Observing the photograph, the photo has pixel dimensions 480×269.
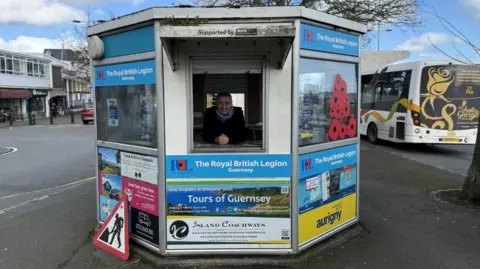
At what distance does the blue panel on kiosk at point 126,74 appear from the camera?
4035 millimetres

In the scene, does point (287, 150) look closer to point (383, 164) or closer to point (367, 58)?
point (383, 164)

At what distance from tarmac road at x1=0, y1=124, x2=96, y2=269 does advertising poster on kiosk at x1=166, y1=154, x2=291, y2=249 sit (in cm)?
142

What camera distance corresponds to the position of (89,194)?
740 cm

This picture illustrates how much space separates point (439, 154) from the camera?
527 inches

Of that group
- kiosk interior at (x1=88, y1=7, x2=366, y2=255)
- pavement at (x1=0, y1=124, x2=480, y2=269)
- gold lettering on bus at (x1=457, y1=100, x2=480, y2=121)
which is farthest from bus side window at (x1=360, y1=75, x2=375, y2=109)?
kiosk interior at (x1=88, y1=7, x2=366, y2=255)

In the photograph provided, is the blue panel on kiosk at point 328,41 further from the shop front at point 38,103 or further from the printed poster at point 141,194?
the shop front at point 38,103

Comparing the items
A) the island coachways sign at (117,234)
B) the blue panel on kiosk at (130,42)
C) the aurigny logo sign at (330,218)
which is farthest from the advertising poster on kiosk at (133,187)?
the aurigny logo sign at (330,218)

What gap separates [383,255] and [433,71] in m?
10.3

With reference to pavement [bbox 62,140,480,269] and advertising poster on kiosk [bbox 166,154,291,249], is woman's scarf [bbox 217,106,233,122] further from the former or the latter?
pavement [bbox 62,140,480,269]

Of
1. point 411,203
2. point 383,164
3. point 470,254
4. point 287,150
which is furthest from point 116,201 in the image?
point 383,164

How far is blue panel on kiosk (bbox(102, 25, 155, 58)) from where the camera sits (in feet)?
13.0

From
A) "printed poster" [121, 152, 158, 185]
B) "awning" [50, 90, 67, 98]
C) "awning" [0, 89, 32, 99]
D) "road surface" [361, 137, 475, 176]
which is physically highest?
"awning" [50, 90, 67, 98]

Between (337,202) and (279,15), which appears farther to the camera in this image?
(337,202)

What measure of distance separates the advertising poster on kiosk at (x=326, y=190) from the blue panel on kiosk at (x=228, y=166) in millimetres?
230
